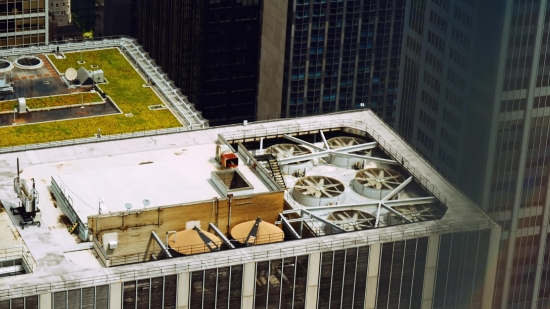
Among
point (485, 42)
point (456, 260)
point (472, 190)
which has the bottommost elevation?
point (456, 260)

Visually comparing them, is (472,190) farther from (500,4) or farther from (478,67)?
(500,4)

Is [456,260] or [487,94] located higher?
[487,94]

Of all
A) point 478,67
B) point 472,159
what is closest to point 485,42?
point 478,67

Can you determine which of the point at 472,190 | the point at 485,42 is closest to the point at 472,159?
the point at 472,190

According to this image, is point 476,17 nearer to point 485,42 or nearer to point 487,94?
point 485,42

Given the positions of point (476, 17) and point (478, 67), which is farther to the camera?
point (476, 17)

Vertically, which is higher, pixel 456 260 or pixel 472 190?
pixel 472 190

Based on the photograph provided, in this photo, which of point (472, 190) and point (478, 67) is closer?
point (472, 190)

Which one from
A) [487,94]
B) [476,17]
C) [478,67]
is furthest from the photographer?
[476,17]

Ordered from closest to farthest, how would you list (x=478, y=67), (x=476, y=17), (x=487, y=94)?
(x=487, y=94), (x=478, y=67), (x=476, y=17)
